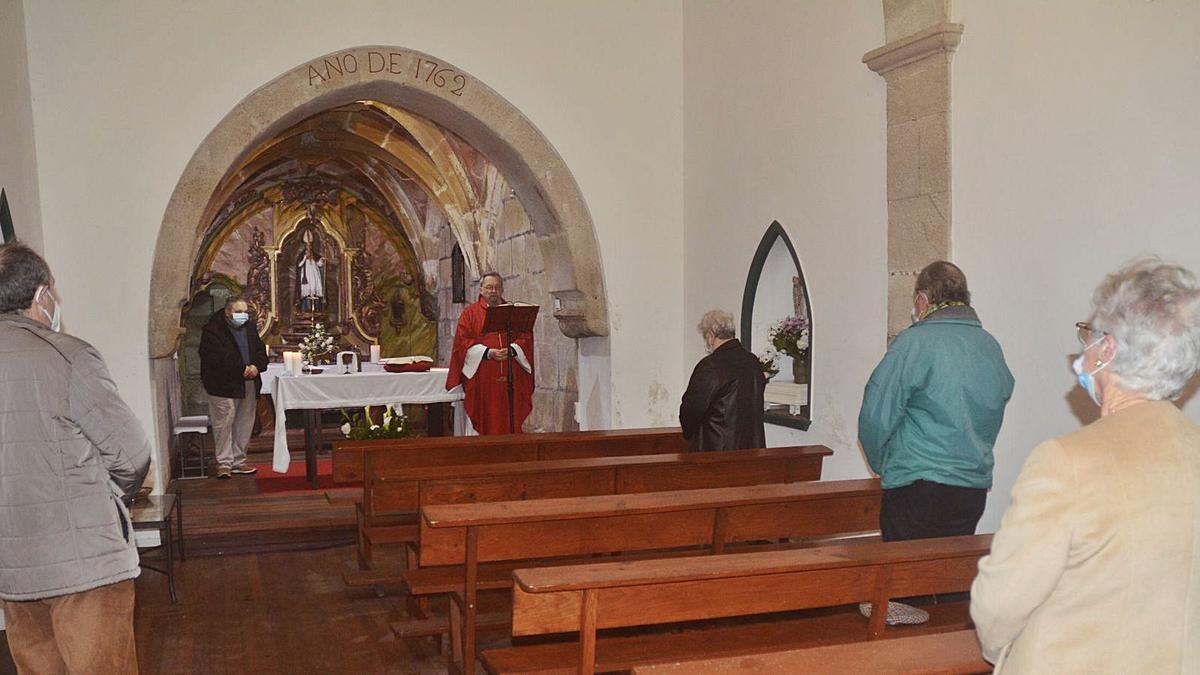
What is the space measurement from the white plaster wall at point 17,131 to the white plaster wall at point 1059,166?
4.58 metres

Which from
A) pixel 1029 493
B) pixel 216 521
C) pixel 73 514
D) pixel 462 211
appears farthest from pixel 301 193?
pixel 1029 493

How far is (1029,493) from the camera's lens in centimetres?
171

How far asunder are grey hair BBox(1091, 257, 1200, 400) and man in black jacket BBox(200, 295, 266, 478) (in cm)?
924

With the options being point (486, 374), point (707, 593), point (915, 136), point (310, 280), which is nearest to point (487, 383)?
point (486, 374)

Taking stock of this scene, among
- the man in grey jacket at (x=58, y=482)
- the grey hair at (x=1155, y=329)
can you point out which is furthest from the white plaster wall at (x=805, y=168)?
the man in grey jacket at (x=58, y=482)

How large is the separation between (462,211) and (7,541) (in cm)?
958

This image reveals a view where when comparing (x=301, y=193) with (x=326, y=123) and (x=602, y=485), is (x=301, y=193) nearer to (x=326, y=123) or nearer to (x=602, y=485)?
(x=326, y=123)

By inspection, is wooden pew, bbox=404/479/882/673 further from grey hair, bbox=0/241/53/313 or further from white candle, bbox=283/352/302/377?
white candle, bbox=283/352/302/377

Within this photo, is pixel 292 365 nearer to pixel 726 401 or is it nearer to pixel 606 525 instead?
pixel 726 401

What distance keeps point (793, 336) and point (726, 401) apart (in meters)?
1.48

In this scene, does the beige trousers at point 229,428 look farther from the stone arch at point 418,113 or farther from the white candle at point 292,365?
the stone arch at point 418,113

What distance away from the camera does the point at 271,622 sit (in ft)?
16.9

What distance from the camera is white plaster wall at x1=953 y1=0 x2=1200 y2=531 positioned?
11.8 ft

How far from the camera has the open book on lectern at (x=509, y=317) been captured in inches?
295
